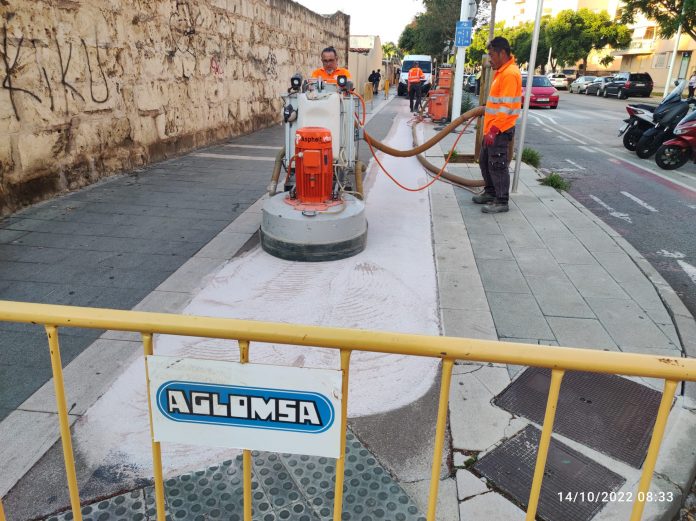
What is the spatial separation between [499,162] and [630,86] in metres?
33.0

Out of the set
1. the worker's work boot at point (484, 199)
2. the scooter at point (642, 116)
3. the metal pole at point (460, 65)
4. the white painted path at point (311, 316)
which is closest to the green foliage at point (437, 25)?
the metal pole at point (460, 65)

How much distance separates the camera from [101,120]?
719 centimetres

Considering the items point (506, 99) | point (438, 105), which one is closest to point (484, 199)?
point (506, 99)

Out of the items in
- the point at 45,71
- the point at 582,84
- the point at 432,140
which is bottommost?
the point at 432,140

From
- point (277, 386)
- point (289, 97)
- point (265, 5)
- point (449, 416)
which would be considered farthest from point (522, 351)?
point (265, 5)

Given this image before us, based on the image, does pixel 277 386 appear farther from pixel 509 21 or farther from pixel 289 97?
pixel 509 21

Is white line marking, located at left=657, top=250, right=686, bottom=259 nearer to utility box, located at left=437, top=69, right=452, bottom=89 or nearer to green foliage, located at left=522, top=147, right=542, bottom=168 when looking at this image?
green foliage, located at left=522, top=147, right=542, bottom=168

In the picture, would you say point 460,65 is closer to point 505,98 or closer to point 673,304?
point 505,98

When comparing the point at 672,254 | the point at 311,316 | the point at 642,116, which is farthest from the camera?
the point at 642,116

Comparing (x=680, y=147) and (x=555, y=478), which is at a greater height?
(x=680, y=147)

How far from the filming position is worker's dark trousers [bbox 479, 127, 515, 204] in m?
6.34

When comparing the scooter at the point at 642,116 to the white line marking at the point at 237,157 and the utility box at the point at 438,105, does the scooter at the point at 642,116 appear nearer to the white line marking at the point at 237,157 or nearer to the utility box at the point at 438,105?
the utility box at the point at 438,105

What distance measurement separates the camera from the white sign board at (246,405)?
1439mm

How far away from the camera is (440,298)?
4.18 meters
